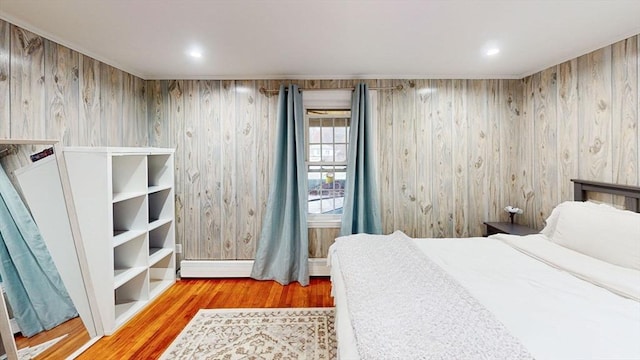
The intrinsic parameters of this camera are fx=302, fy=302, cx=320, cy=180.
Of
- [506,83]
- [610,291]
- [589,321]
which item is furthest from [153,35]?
[506,83]

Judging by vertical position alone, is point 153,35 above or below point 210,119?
above

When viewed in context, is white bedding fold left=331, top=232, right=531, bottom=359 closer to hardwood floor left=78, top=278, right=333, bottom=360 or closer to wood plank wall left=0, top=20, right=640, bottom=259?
hardwood floor left=78, top=278, right=333, bottom=360

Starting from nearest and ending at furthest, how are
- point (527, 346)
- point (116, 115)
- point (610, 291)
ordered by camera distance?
1. point (527, 346)
2. point (610, 291)
3. point (116, 115)

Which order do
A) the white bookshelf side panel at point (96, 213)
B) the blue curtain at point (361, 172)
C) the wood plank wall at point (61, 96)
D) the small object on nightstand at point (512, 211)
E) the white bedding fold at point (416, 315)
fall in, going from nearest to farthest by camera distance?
the white bedding fold at point (416, 315) < the wood plank wall at point (61, 96) < the white bookshelf side panel at point (96, 213) < the small object on nightstand at point (512, 211) < the blue curtain at point (361, 172)

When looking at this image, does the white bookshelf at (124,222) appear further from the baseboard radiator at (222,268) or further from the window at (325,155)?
the window at (325,155)

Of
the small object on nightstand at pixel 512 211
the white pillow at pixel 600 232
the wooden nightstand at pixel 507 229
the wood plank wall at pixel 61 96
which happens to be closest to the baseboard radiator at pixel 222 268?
the wood plank wall at pixel 61 96

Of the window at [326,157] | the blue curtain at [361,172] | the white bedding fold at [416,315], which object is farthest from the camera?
the window at [326,157]

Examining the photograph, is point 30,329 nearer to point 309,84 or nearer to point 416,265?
point 416,265

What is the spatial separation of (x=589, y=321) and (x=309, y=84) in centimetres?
318

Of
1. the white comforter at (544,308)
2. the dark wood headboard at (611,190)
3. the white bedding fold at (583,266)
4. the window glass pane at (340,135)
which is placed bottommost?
the white comforter at (544,308)

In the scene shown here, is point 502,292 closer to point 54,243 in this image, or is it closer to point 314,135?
point 314,135

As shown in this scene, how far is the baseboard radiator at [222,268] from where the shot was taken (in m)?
3.64

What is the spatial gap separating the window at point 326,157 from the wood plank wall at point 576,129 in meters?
2.05

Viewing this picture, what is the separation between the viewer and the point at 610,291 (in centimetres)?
167
